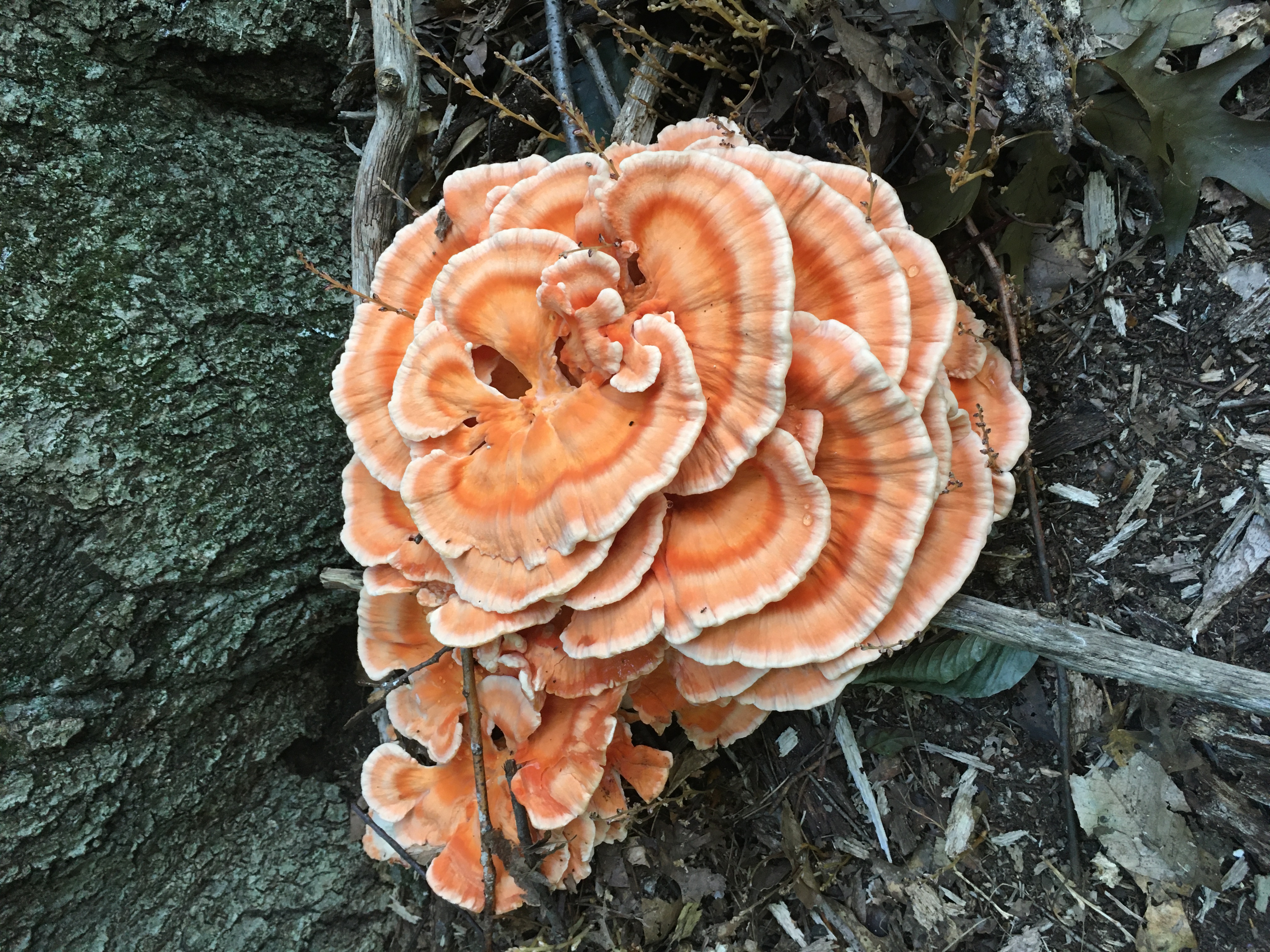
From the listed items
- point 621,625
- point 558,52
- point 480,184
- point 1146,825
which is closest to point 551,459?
point 621,625

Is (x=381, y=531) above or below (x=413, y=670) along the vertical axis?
above

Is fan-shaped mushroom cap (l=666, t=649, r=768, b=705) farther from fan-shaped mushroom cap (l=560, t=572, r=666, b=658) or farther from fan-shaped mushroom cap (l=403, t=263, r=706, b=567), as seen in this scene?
fan-shaped mushroom cap (l=403, t=263, r=706, b=567)

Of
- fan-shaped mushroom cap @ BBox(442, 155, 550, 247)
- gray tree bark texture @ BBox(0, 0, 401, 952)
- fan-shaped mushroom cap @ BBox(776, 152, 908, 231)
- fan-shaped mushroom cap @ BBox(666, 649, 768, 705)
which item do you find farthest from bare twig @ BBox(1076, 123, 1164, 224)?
gray tree bark texture @ BBox(0, 0, 401, 952)

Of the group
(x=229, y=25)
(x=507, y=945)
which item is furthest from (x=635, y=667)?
(x=229, y=25)

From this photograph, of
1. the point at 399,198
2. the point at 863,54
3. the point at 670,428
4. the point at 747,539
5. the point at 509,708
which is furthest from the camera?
the point at 399,198

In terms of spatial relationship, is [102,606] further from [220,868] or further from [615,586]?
[615,586]

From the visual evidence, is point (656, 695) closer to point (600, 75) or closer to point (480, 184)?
point (480, 184)
